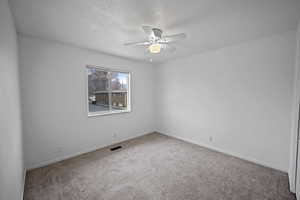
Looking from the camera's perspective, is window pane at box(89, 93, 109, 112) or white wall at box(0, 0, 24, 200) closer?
white wall at box(0, 0, 24, 200)

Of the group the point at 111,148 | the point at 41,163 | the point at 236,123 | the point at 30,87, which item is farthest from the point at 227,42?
the point at 41,163

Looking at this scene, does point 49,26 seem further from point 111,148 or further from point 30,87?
point 111,148

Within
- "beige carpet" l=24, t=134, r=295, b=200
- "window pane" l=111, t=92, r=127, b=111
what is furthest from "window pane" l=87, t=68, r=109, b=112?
"beige carpet" l=24, t=134, r=295, b=200

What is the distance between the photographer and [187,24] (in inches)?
73.4

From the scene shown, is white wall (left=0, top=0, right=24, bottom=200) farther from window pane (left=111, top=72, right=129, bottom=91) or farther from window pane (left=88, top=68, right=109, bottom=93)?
window pane (left=111, top=72, right=129, bottom=91)

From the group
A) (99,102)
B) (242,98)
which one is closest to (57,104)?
(99,102)

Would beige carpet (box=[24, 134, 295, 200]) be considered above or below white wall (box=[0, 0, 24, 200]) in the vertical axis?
below

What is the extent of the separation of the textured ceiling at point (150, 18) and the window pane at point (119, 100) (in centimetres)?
159

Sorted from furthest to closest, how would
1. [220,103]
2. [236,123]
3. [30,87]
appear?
Result: [220,103], [236,123], [30,87]

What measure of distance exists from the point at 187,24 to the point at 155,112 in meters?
3.10

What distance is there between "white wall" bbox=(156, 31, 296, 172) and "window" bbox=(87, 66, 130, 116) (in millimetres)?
1591

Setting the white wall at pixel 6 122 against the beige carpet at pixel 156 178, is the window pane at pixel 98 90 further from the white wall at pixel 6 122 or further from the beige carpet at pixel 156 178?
the white wall at pixel 6 122

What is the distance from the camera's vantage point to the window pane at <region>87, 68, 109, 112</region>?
10.3ft

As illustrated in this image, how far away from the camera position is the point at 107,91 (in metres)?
3.47
